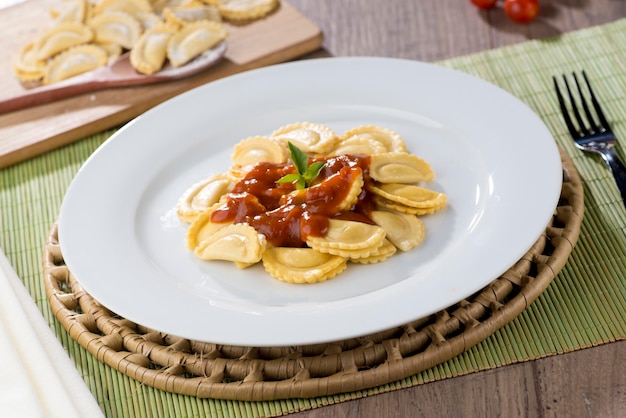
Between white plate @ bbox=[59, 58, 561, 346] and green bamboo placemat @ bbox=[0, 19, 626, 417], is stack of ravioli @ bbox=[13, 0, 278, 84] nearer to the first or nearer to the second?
green bamboo placemat @ bbox=[0, 19, 626, 417]

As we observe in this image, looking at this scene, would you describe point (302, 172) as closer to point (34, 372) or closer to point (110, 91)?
point (34, 372)

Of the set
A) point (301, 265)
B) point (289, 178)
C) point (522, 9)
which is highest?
point (289, 178)

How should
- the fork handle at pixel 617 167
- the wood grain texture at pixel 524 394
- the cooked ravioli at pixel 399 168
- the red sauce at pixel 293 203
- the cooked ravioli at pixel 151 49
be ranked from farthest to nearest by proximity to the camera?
the cooked ravioli at pixel 151 49
the fork handle at pixel 617 167
the cooked ravioli at pixel 399 168
the red sauce at pixel 293 203
the wood grain texture at pixel 524 394

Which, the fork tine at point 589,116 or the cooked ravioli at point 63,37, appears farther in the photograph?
the cooked ravioli at point 63,37

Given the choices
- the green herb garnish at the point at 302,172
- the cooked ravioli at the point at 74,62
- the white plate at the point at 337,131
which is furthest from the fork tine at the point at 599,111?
the cooked ravioli at the point at 74,62

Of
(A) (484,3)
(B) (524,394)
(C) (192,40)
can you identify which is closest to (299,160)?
(B) (524,394)

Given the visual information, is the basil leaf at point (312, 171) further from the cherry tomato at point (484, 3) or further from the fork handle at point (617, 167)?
the cherry tomato at point (484, 3)

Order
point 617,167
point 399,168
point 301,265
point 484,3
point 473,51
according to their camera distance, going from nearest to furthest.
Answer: point 301,265 < point 399,168 < point 617,167 < point 473,51 < point 484,3
